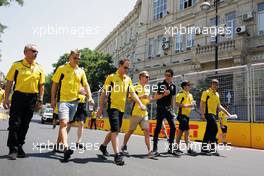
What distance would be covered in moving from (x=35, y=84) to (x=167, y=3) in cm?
2848

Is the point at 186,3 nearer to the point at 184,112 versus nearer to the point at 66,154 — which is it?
the point at 184,112

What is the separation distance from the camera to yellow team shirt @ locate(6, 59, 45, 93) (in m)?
6.07

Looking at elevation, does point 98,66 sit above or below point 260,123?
above

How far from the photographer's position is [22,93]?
6.11 metres

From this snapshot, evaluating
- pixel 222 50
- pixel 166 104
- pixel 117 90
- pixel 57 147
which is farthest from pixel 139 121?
pixel 222 50

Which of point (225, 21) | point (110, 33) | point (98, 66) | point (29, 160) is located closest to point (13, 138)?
point (29, 160)

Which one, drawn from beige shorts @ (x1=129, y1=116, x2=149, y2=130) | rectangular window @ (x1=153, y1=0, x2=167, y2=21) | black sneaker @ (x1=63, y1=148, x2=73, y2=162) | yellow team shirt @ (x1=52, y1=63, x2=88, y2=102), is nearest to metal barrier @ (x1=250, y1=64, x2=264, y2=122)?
beige shorts @ (x1=129, y1=116, x2=149, y2=130)

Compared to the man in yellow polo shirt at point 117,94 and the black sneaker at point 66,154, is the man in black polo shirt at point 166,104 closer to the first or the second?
the man in yellow polo shirt at point 117,94

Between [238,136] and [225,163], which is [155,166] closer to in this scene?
[225,163]

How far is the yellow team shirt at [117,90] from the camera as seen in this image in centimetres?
645

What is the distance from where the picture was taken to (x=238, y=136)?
38.4 feet

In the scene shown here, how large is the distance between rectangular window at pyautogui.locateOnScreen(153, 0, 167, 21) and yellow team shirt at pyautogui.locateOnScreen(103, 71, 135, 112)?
27526 mm

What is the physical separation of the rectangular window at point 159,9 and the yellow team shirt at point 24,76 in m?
28.1

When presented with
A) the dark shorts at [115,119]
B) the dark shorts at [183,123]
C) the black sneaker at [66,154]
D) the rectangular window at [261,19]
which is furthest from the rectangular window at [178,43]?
the black sneaker at [66,154]
